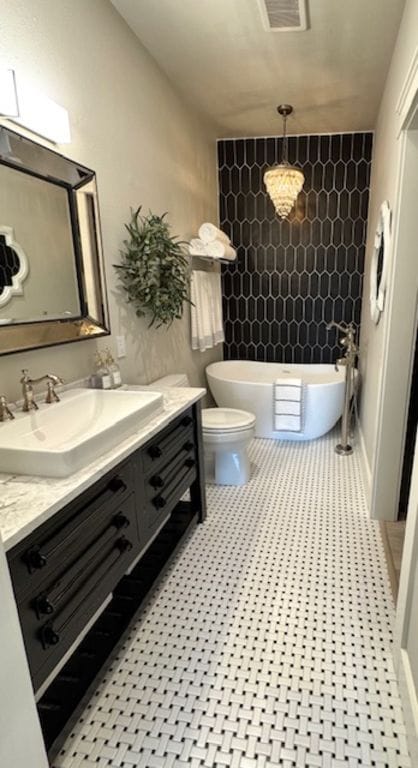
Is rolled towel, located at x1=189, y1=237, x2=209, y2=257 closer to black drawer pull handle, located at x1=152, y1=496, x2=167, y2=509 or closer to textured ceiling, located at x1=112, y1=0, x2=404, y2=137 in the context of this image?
textured ceiling, located at x1=112, y1=0, x2=404, y2=137

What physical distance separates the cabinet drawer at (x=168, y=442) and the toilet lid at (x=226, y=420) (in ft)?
1.68

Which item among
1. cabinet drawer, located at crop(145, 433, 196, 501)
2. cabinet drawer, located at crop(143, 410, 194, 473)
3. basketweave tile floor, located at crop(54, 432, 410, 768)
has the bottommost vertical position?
basketweave tile floor, located at crop(54, 432, 410, 768)

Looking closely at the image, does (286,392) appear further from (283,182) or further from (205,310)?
(283,182)

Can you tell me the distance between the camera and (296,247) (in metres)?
4.26

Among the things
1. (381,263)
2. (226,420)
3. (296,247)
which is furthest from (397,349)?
(296,247)

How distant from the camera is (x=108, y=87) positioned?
2109 millimetres

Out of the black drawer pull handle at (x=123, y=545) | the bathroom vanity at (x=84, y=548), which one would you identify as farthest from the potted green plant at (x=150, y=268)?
the black drawer pull handle at (x=123, y=545)

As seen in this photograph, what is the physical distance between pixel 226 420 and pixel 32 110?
201 cm

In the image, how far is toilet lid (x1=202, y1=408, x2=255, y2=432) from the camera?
107 inches

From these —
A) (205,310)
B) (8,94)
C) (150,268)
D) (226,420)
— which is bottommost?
(226,420)

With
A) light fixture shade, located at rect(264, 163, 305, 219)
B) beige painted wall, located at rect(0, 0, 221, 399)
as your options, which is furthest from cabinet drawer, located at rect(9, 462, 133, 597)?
light fixture shade, located at rect(264, 163, 305, 219)

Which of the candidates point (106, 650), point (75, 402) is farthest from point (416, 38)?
point (106, 650)

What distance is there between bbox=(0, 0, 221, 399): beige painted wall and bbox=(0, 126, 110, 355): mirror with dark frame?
96 mm

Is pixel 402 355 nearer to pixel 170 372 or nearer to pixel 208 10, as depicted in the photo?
pixel 170 372
